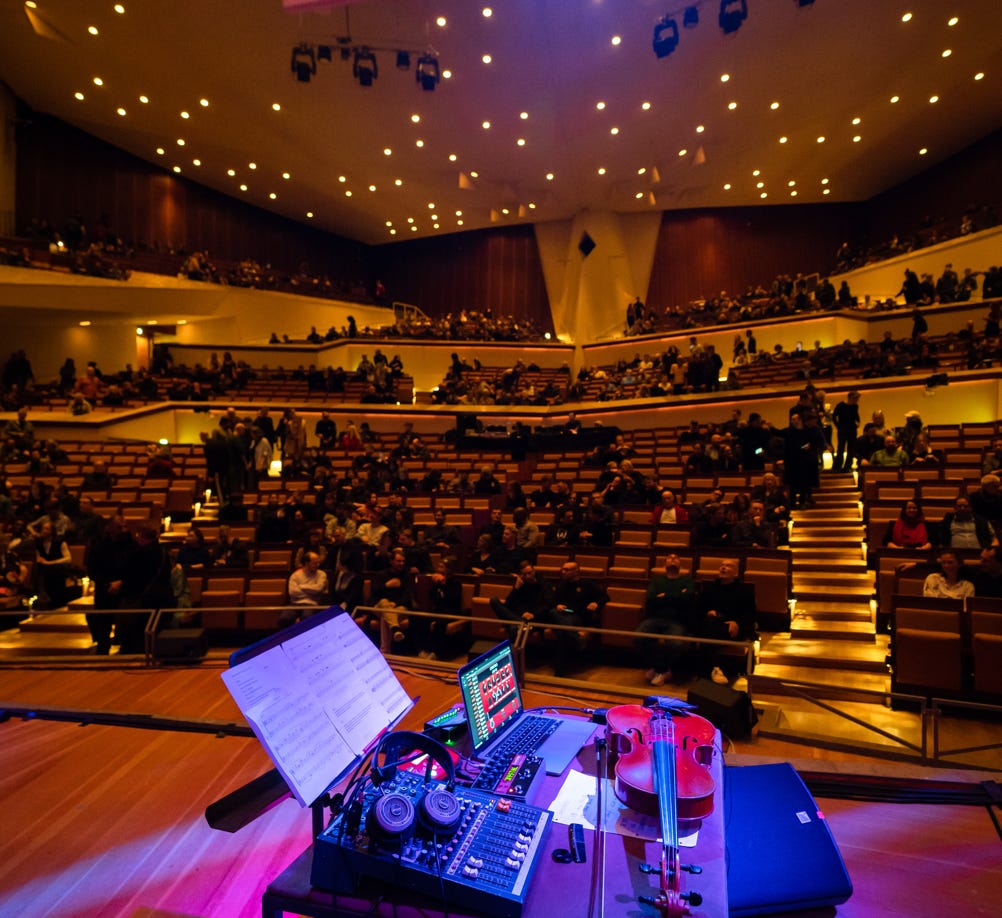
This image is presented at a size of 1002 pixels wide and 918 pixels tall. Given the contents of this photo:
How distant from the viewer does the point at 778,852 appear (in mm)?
1533

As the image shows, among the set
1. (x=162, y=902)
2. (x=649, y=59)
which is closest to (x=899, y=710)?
(x=162, y=902)

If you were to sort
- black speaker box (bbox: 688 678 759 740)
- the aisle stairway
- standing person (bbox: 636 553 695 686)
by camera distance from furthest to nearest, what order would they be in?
1. the aisle stairway
2. standing person (bbox: 636 553 695 686)
3. black speaker box (bbox: 688 678 759 740)

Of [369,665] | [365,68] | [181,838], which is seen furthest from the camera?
[365,68]

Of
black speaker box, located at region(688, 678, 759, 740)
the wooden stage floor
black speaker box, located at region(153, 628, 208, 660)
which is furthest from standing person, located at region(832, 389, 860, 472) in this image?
black speaker box, located at region(153, 628, 208, 660)

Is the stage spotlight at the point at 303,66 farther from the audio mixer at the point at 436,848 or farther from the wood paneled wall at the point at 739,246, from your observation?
the wood paneled wall at the point at 739,246

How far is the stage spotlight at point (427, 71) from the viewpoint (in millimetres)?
12547

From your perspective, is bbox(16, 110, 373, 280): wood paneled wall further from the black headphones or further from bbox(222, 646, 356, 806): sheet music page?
the black headphones

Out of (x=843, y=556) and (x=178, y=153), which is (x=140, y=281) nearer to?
(x=178, y=153)

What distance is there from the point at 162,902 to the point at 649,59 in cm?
1525

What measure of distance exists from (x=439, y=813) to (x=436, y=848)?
0.19 feet

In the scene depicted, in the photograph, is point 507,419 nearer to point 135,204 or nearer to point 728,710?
point 728,710

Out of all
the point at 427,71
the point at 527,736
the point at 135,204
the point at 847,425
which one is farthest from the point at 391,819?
the point at 135,204

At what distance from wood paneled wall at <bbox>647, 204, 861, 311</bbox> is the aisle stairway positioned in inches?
641

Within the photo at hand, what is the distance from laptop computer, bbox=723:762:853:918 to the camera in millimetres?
1449
